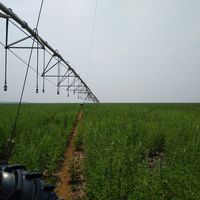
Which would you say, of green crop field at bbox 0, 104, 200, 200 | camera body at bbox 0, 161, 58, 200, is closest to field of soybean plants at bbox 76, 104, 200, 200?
green crop field at bbox 0, 104, 200, 200

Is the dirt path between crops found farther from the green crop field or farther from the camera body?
the camera body

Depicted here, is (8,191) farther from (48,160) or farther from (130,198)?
(48,160)

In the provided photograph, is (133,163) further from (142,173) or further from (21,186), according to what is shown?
(21,186)

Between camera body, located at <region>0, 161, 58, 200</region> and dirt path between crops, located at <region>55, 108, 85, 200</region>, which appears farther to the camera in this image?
dirt path between crops, located at <region>55, 108, 85, 200</region>

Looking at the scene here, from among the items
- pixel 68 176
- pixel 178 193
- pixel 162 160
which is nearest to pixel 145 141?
pixel 162 160

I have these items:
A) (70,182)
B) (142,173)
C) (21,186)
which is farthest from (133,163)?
(21,186)

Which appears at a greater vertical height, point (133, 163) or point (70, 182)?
point (133, 163)

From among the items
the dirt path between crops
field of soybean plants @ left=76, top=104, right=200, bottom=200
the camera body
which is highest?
the camera body

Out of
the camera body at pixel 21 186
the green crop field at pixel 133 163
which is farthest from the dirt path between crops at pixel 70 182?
the camera body at pixel 21 186

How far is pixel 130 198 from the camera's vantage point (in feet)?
16.8

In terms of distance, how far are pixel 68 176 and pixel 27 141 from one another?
9.20ft

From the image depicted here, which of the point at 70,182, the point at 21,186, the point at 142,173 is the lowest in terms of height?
the point at 70,182

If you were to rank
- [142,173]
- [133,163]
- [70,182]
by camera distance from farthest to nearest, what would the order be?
[70,182], [133,163], [142,173]

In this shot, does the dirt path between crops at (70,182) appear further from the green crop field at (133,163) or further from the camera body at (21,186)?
the camera body at (21,186)
